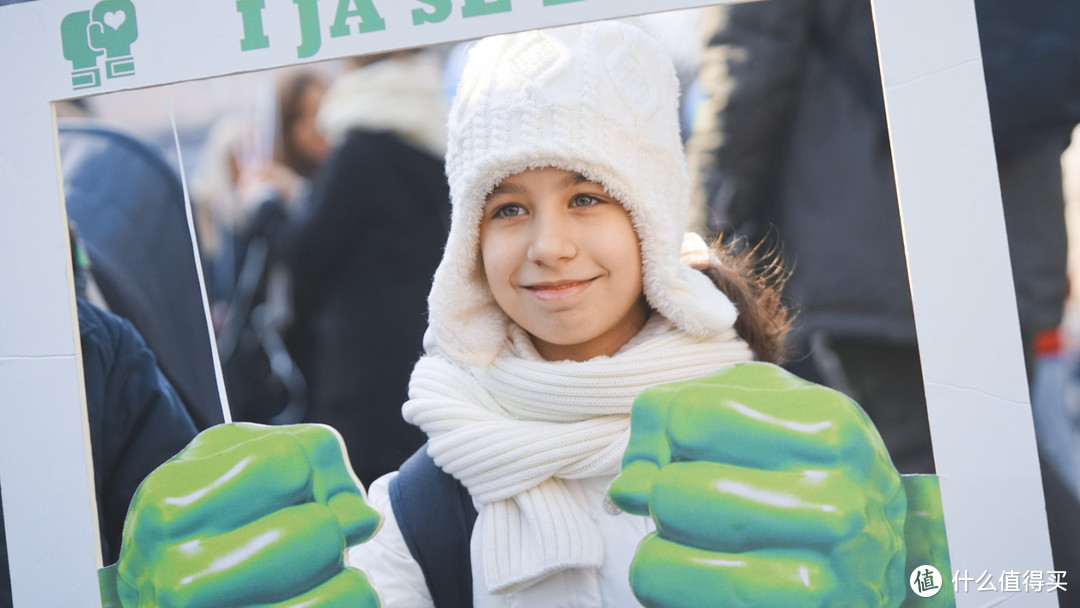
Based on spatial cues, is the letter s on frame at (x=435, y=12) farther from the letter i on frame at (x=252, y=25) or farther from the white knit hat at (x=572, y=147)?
the letter i on frame at (x=252, y=25)

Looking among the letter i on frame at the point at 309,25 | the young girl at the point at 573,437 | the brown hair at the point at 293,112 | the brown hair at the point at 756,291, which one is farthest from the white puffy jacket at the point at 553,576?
the letter i on frame at the point at 309,25

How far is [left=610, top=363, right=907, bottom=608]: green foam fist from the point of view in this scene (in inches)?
35.1

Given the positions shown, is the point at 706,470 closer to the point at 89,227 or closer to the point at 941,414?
the point at 941,414

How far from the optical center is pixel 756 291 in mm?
1158

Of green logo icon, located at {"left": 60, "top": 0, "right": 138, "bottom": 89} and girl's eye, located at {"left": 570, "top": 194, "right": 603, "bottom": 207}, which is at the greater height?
green logo icon, located at {"left": 60, "top": 0, "right": 138, "bottom": 89}

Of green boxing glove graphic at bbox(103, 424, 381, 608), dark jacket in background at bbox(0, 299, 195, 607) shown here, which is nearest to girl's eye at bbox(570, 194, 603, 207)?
green boxing glove graphic at bbox(103, 424, 381, 608)

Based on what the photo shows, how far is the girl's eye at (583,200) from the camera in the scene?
107 cm

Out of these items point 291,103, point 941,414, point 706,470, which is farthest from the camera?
point 291,103

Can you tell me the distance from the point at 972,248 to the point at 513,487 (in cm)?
56

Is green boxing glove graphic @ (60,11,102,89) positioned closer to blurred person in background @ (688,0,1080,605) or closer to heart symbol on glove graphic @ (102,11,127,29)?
heart symbol on glove graphic @ (102,11,127,29)

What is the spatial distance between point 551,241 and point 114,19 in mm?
597

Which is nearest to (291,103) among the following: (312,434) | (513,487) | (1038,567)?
(312,434)

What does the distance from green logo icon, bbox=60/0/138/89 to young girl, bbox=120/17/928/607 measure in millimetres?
416

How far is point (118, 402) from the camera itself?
3.97 ft
